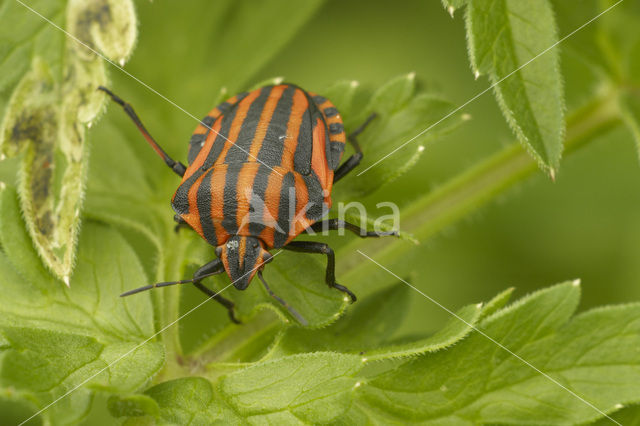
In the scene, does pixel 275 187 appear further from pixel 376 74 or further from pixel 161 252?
pixel 376 74

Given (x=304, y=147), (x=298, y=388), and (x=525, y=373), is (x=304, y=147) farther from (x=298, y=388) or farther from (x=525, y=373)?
(x=525, y=373)

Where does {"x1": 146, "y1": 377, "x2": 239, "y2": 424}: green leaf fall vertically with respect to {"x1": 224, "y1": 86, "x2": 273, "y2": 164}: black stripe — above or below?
below

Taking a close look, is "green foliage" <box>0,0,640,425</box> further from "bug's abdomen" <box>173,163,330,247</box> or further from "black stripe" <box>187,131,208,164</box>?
"black stripe" <box>187,131,208,164</box>

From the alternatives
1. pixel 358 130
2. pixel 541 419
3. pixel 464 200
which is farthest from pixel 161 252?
pixel 541 419

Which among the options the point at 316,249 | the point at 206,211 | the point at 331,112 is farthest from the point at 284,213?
the point at 331,112

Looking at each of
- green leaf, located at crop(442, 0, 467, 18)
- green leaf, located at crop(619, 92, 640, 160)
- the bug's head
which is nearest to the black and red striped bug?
the bug's head
